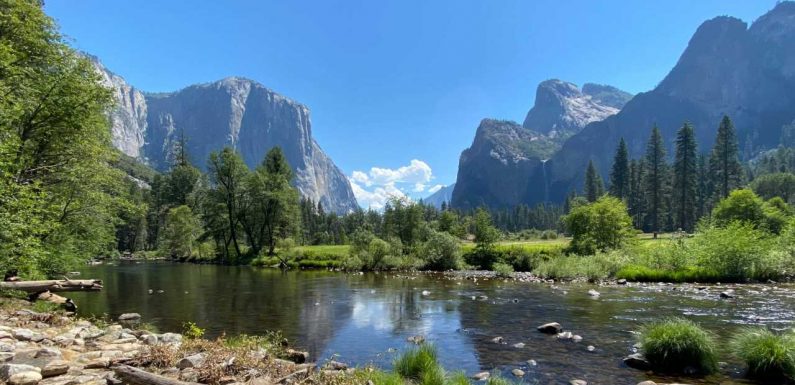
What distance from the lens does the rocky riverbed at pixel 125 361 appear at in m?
7.82

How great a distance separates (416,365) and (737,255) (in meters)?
30.9

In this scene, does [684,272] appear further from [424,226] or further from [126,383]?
[126,383]

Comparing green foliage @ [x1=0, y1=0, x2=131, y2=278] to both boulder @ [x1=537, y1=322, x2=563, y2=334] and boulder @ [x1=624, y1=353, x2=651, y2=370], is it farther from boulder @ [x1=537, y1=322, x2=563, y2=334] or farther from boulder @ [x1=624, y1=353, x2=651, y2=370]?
boulder @ [x1=624, y1=353, x2=651, y2=370]

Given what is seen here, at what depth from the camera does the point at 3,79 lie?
15719 millimetres

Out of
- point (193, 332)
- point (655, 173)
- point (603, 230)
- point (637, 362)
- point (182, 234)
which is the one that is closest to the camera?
point (637, 362)

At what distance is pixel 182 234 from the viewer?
74.4 m

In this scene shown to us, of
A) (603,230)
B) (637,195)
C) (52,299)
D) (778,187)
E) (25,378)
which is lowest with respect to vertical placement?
(52,299)

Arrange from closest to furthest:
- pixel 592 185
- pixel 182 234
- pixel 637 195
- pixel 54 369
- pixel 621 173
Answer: pixel 54 369 → pixel 182 234 → pixel 621 173 → pixel 637 195 → pixel 592 185

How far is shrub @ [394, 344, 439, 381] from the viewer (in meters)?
10.0

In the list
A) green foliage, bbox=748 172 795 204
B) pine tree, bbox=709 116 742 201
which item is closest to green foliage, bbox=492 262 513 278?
pine tree, bbox=709 116 742 201

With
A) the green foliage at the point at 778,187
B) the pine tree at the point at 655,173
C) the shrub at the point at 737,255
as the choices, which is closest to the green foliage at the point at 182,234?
the shrub at the point at 737,255

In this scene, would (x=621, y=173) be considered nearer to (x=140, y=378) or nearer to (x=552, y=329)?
(x=552, y=329)

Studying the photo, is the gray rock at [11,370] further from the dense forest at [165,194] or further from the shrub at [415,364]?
the dense forest at [165,194]

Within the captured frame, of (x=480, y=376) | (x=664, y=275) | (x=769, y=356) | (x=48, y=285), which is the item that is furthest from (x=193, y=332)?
(x=664, y=275)
